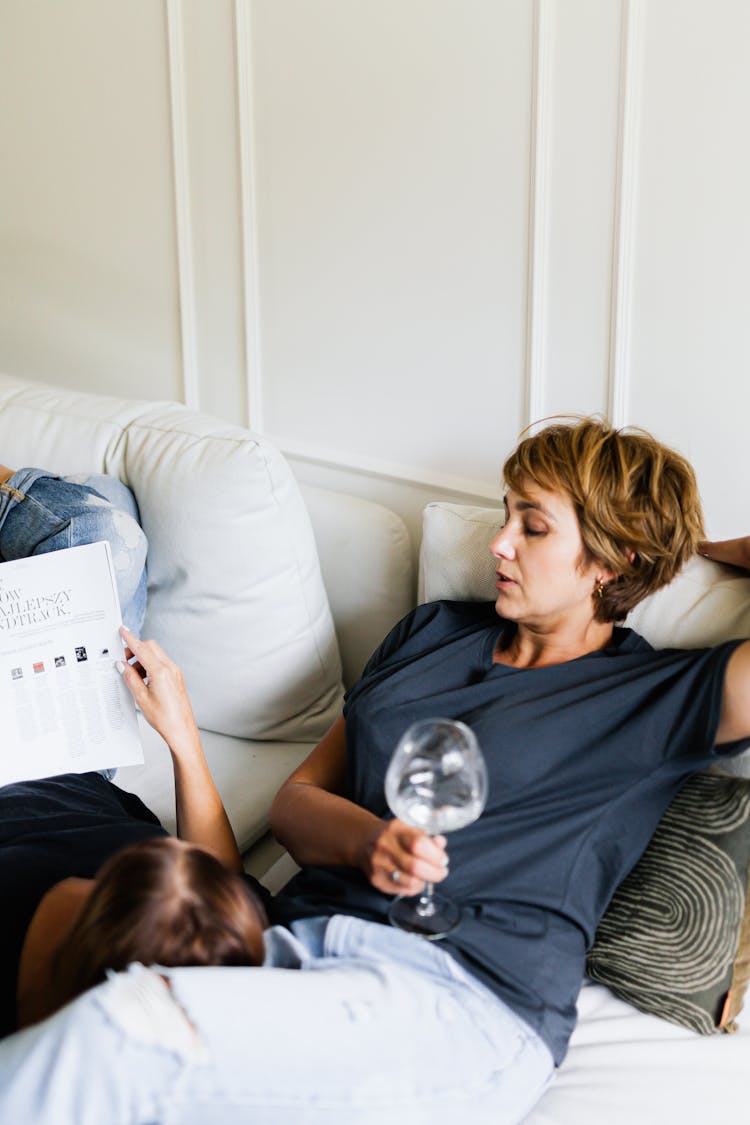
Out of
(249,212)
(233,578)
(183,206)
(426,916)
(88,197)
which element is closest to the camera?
(426,916)

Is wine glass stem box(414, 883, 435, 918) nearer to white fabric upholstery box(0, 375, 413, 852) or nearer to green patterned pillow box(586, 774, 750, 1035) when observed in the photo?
green patterned pillow box(586, 774, 750, 1035)

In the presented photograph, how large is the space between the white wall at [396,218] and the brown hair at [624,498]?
317 millimetres

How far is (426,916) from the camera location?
4.32 ft

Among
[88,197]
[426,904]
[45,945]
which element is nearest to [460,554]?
[426,904]

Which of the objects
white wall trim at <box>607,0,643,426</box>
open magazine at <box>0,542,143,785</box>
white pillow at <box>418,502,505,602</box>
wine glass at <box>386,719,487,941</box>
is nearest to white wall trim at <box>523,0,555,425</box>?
white wall trim at <box>607,0,643,426</box>

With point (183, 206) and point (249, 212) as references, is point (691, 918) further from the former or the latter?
point (183, 206)

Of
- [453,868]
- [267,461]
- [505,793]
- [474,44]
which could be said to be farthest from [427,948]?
[474,44]

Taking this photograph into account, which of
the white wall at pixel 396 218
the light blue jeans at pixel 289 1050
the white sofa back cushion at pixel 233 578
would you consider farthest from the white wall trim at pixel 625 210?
the light blue jeans at pixel 289 1050

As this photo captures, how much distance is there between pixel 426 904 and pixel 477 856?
0.28ft

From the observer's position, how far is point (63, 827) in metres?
1.54

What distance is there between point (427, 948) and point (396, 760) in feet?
0.77

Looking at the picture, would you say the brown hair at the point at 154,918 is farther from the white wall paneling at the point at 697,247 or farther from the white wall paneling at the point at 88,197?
the white wall paneling at the point at 88,197

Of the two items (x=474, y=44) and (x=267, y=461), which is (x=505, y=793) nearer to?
(x=267, y=461)

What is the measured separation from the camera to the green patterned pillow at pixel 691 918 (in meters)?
1.39
